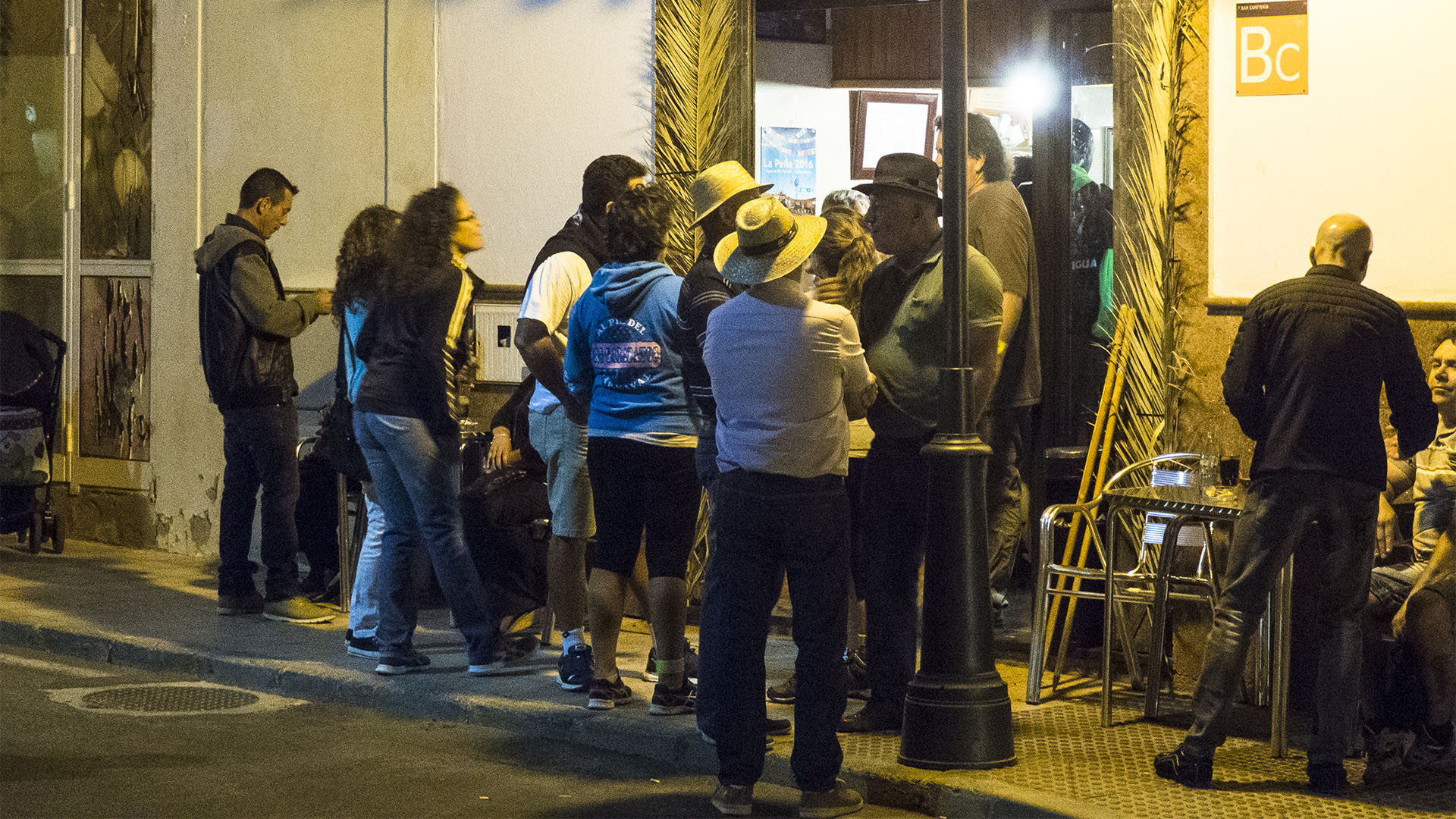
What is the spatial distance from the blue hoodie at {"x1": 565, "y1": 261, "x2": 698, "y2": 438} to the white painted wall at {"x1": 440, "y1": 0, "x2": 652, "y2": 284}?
269cm

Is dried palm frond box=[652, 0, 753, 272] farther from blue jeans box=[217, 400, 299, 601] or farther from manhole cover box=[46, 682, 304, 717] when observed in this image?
manhole cover box=[46, 682, 304, 717]

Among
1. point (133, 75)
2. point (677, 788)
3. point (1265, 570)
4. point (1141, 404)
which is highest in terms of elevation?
point (133, 75)

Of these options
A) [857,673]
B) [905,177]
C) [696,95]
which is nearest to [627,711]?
[857,673]

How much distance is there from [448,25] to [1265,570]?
19.6 feet

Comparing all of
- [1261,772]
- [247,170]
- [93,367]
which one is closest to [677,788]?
[1261,772]

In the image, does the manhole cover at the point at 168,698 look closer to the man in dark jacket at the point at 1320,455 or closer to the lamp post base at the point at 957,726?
the lamp post base at the point at 957,726

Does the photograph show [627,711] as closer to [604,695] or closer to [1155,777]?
[604,695]

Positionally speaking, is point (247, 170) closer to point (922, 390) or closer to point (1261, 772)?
point (922, 390)

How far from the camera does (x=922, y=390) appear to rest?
6.66m

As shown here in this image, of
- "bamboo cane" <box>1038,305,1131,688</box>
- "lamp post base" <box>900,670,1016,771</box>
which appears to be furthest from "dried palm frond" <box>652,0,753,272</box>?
"lamp post base" <box>900,670,1016,771</box>

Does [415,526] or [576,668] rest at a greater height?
[415,526]

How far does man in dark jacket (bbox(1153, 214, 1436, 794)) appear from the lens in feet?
19.6

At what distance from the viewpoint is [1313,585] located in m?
6.19

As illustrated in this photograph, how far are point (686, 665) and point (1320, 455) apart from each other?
2817mm
